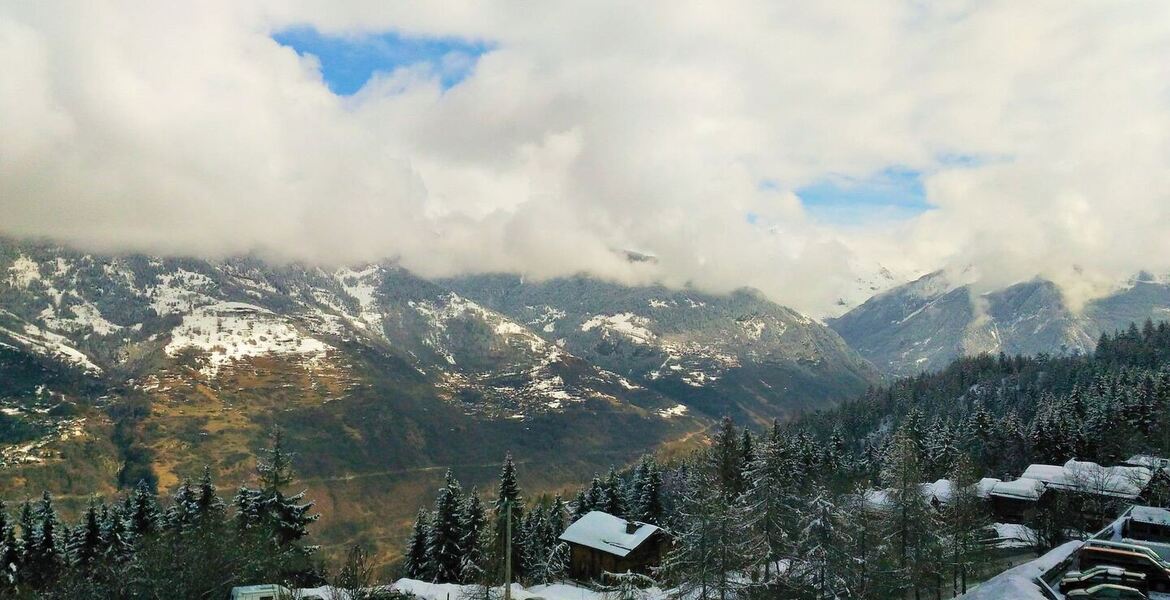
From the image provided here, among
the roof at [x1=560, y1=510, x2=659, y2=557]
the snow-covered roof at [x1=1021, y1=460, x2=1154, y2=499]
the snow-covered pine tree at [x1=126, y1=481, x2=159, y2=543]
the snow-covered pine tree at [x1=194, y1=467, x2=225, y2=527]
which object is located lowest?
the roof at [x1=560, y1=510, x2=659, y2=557]

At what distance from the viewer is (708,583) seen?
38281 mm

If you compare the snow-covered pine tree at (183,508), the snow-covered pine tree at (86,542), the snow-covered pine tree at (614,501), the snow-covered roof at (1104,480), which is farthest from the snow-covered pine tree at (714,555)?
the snow-covered pine tree at (86,542)

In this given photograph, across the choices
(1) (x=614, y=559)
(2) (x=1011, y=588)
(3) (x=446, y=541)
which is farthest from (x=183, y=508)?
(2) (x=1011, y=588)

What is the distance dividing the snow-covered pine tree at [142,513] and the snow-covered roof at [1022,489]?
9278 centimetres

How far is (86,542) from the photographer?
61.8 metres

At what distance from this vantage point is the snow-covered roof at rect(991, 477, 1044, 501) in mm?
77556

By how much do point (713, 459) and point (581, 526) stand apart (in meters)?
24.7

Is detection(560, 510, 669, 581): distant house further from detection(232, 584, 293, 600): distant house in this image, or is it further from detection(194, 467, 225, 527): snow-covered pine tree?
detection(194, 467, 225, 527): snow-covered pine tree

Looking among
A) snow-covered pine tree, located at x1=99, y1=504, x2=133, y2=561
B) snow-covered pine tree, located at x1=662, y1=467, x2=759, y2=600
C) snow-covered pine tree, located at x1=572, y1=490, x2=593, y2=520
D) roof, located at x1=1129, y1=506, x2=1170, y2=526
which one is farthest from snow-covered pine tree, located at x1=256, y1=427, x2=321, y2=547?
roof, located at x1=1129, y1=506, x2=1170, y2=526

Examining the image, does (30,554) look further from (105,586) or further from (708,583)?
(708,583)

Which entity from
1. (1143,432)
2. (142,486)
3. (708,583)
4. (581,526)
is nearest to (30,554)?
(142,486)

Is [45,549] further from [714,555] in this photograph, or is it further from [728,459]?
[728,459]

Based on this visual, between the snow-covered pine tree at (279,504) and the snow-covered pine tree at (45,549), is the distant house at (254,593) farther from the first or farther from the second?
the snow-covered pine tree at (45,549)

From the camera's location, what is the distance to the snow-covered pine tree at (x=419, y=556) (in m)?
69.7
